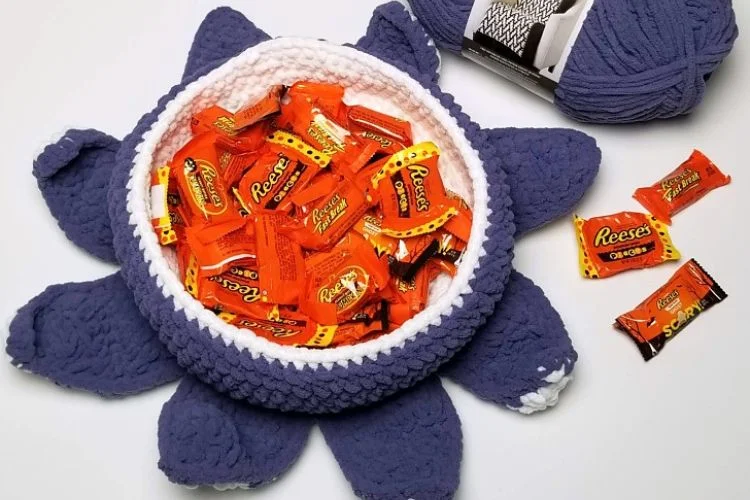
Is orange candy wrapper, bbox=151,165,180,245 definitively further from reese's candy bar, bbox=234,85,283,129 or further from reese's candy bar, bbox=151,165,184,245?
reese's candy bar, bbox=234,85,283,129

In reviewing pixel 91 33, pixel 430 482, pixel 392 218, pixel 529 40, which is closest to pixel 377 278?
pixel 392 218

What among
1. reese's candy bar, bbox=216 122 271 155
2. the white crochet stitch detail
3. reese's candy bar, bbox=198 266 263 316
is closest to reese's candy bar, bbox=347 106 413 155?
reese's candy bar, bbox=216 122 271 155

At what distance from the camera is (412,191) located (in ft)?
3.57

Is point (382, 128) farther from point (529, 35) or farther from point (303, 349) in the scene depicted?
point (303, 349)

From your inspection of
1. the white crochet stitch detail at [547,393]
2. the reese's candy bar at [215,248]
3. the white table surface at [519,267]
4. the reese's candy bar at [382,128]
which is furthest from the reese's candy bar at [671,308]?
the reese's candy bar at [215,248]

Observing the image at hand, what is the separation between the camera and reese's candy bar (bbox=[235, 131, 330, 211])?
1.12 m

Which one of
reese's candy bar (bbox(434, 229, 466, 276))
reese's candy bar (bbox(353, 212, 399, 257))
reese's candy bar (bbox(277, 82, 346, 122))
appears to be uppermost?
reese's candy bar (bbox(277, 82, 346, 122))

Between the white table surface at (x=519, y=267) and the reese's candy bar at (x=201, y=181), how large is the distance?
0.14 m

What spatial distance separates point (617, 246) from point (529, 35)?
0.27 m

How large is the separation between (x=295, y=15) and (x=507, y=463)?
633mm

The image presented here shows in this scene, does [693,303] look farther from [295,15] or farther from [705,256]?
[295,15]

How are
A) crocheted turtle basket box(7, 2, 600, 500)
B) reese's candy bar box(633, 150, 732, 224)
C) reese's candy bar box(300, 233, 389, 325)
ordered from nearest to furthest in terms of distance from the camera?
crocheted turtle basket box(7, 2, 600, 500) → reese's candy bar box(300, 233, 389, 325) → reese's candy bar box(633, 150, 732, 224)

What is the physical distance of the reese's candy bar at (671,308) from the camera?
110 centimetres

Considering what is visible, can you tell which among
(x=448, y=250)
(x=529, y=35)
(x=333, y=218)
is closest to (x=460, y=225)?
(x=448, y=250)
